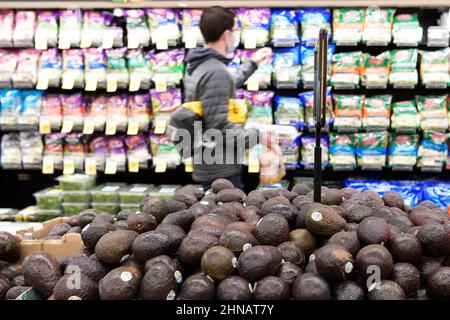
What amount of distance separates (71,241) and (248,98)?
2578mm

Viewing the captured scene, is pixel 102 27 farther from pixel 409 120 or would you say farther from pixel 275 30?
pixel 409 120

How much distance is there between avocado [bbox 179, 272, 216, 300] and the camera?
1249 mm

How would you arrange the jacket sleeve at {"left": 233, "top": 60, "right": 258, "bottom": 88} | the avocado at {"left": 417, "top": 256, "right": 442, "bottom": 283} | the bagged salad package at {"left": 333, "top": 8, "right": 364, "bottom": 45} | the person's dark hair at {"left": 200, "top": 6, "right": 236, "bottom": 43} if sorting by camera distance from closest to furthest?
the avocado at {"left": 417, "top": 256, "right": 442, "bottom": 283}
the person's dark hair at {"left": 200, "top": 6, "right": 236, "bottom": 43}
the jacket sleeve at {"left": 233, "top": 60, "right": 258, "bottom": 88}
the bagged salad package at {"left": 333, "top": 8, "right": 364, "bottom": 45}

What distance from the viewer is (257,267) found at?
1.27 meters

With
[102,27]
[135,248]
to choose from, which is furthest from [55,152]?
[135,248]

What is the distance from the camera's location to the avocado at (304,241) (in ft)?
4.70

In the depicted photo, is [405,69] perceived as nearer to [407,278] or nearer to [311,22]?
[311,22]

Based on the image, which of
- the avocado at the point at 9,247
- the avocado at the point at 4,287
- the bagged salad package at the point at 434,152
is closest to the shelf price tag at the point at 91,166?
the avocado at the point at 9,247

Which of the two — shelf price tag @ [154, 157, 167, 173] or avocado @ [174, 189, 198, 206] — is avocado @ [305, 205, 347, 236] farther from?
shelf price tag @ [154, 157, 167, 173]

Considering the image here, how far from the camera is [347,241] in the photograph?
1.36 meters

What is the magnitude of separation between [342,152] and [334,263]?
9.56 feet

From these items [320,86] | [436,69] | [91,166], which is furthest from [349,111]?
[320,86]

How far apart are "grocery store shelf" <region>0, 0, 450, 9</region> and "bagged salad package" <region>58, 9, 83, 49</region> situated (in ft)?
0.25

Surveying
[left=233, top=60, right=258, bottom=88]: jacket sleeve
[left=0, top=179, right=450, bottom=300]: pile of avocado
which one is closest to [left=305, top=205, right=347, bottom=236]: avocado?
[left=0, top=179, right=450, bottom=300]: pile of avocado
